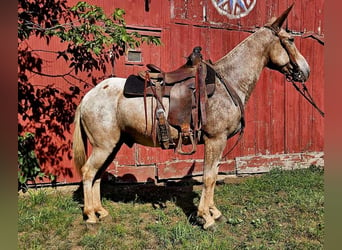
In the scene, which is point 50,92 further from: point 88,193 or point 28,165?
point 88,193

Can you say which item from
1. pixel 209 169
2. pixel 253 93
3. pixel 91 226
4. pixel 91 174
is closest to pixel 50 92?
pixel 91 174

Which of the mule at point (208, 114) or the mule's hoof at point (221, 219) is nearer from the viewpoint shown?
the mule at point (208, 114)

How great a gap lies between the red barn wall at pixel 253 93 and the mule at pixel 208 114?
1615mm

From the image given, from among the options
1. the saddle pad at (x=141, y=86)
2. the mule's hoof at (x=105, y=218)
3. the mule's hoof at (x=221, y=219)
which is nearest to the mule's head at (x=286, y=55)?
the saddle pad at (x=141, y=86)

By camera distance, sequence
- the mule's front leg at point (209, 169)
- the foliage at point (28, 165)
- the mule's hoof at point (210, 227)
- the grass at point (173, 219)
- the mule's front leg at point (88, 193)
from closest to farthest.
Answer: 1. the grass at point (173, 219)
2. the mule's hoof at point (210, 227)
3. the mule's front leg at point (209, 169)
4. the mule's front leg at point (88, 193)
5. the foliage at point (28, 165)

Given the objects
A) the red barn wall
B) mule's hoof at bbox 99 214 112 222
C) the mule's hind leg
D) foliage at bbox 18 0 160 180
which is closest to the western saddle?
the mule's hind leg

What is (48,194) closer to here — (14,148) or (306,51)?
(14,148)

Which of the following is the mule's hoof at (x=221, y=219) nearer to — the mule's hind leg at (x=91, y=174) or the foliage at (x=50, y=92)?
the mule's hind leg at (x=91, y=174)

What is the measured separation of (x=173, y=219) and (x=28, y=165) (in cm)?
256

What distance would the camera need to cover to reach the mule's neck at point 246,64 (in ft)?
13.8

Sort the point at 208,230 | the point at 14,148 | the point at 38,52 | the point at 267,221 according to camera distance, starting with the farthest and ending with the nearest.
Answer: the point at 38,52 < the point at 267,221 < the point at 208,230 < the point at 14,148

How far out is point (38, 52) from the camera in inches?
211

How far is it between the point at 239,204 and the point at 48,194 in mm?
3204

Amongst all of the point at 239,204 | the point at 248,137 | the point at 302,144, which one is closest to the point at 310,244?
the point at 239,204
